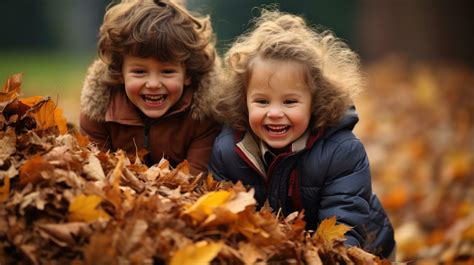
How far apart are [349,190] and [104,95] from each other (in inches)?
61.6

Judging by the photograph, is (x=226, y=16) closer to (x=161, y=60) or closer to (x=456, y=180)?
(x=456, y=180)

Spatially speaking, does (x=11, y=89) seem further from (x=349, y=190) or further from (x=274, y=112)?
(x=349, y=190)

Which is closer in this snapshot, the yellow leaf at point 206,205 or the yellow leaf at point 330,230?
the yellow leaf at point 206,205

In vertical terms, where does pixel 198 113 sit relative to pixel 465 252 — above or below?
above

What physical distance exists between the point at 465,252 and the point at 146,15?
2.60m

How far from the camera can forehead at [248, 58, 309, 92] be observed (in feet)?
10.9

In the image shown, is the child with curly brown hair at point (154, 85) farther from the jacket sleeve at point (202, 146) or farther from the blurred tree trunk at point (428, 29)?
the blurred tree trunk at point (428, 29)

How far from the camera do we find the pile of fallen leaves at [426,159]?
4.92 meters

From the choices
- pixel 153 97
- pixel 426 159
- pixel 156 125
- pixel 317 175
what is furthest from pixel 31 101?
pixel 426 159

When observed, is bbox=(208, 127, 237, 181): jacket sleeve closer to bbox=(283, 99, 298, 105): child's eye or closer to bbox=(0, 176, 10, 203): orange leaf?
bbox=(283, 99, 298, 105): child's eye

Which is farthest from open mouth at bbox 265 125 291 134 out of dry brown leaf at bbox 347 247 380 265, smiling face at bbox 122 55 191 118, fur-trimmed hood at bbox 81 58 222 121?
Result: dry brown leaf at bbox 347 247 380 265

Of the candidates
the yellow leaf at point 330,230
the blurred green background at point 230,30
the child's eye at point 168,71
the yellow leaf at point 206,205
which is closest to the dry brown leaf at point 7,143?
the yellow leaf at point 206,205

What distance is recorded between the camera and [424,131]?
26.5 ft

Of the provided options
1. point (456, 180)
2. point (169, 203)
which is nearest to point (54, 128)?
point (169, 203)
